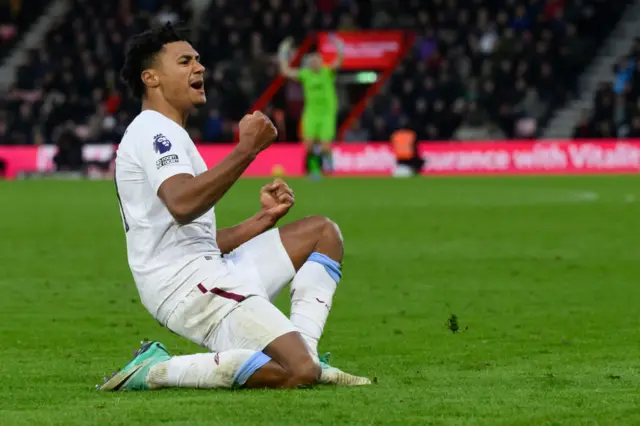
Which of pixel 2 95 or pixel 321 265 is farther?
pixel 2 95

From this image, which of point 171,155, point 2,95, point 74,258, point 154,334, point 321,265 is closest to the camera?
point 171,155

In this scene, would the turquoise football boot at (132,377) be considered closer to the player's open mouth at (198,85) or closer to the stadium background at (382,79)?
the player's open mouth at (198,85)

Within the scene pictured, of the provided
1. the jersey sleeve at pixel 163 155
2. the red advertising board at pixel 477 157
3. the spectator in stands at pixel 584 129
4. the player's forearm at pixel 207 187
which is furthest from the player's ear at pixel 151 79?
the spectator in stands at pixel 584 129

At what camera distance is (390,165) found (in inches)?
1222

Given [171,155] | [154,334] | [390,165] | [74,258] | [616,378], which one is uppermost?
[171,155]

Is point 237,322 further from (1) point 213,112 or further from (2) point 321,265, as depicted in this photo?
(1) point 213,112

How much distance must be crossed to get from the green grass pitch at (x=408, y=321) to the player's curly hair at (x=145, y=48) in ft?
4.39

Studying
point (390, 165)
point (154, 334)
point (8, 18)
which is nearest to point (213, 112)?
point (390, 165)

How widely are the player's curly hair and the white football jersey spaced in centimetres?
25

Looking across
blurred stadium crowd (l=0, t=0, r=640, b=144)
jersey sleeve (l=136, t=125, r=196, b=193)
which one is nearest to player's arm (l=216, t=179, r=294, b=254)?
jersey sleeve (l=136, t=125, r=196, b=193)

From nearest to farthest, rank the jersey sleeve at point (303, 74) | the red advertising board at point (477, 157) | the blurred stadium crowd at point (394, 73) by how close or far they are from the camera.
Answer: the jersey sleeve at point (303, 74) < the red advertising board at point (477, 157) < the blurred stadium crowd at point (394, 73)

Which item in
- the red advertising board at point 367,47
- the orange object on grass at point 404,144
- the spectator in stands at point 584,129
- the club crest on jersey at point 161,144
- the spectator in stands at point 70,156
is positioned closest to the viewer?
the club crest on jersey at point 161,144

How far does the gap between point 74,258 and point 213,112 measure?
18764 mm

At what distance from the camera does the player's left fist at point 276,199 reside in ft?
21.9
